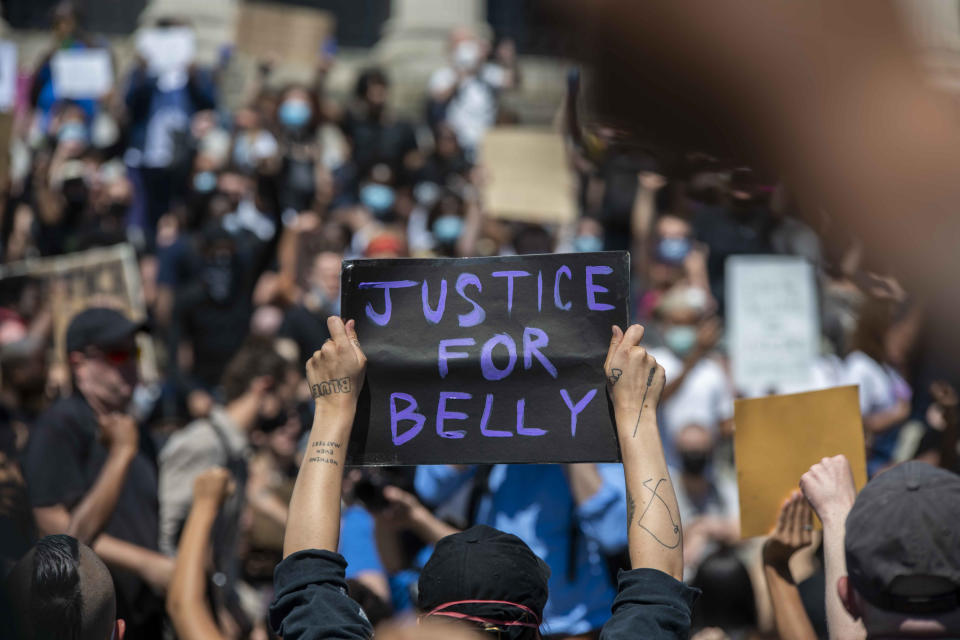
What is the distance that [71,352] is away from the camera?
4504mm

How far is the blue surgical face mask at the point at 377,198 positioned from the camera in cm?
1090

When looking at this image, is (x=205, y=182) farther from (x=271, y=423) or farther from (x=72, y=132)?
(x=271, y=423)

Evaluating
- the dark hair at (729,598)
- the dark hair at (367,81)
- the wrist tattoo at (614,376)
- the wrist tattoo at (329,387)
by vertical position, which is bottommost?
the dark hair at (729,598)

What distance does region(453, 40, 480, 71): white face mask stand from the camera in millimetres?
13430

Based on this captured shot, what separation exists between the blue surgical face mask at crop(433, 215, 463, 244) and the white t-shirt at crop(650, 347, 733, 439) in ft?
8.96

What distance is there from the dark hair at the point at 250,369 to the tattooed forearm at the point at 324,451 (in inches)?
125

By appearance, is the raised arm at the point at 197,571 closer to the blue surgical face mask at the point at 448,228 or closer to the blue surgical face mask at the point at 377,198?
the blue surgical face mask at the point at 448,228

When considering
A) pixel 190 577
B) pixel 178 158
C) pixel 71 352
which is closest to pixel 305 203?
pixel 178 158

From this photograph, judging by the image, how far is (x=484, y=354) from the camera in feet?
9.12

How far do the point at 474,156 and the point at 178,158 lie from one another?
122 inches

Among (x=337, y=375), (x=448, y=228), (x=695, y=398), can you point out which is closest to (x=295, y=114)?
(x=448, y=228)

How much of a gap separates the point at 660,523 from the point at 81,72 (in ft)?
33.5

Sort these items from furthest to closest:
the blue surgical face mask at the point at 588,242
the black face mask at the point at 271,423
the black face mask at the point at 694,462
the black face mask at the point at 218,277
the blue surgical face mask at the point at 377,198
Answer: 1. the blue surgical face mask at the point at 377,198
2. the blue surgical face mask at the point at 588,242
3. the black face mask at the point at 218,277
4. the black face mask at the point at 694,462
5. the black face mask at the point at 271,423

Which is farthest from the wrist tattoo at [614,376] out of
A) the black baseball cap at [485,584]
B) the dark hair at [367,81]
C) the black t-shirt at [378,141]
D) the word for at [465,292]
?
the dark hair at [367,81]
